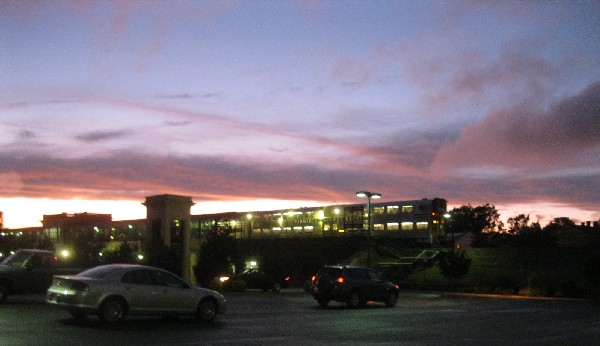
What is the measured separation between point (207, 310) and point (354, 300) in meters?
8.76

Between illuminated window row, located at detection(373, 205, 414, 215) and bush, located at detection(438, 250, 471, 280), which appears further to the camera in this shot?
illuminated window row, located at detection(373, 205, 414, 215)

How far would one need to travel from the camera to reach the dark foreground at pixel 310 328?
15250 millimetres

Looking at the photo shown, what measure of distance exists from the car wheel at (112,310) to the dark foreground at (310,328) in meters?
0.27

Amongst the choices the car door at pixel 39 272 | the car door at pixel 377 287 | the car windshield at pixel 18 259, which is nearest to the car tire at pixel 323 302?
the car door at pixel 377 287

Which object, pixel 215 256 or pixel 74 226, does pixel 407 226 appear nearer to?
pixel 215 256

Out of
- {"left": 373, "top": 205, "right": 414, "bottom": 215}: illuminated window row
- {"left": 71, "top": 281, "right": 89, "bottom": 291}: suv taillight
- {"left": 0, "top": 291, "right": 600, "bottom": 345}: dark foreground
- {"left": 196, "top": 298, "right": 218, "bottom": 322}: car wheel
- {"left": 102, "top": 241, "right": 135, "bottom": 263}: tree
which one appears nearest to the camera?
{"left": 0, "top": 291, "right": 600, "bottom": 345}: dark foreground

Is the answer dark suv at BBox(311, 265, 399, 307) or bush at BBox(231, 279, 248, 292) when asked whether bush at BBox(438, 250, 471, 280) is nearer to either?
bush at BBox(231, 279, 248, 292)

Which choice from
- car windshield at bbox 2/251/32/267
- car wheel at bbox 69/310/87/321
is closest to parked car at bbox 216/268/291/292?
car windshield at bbox 2/251/32/267

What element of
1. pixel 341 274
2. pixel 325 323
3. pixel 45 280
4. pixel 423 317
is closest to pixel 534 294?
pixel 341 274

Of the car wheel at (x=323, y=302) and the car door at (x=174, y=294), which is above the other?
the car door at (x=174, y=294)

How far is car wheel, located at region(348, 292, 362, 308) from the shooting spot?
26.9 metres

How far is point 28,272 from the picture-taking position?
23.8 metres

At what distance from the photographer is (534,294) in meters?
37.4

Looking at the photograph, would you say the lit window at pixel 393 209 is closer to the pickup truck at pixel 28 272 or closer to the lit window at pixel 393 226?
the lit window at pixel 393 226
